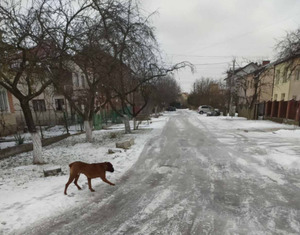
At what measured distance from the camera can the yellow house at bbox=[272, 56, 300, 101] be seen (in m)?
16.0

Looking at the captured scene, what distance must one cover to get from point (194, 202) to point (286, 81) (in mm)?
19510

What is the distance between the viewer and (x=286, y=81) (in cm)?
1805

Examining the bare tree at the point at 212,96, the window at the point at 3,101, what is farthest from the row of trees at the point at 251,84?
the window at the point at 3,101

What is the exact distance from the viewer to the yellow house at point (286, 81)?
52.4ft

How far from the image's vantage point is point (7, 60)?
443cm

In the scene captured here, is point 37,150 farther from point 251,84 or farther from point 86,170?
point 251,84

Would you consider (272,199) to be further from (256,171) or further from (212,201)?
(256,171)

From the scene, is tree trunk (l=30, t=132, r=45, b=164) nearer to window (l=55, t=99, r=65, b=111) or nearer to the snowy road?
the snowy road

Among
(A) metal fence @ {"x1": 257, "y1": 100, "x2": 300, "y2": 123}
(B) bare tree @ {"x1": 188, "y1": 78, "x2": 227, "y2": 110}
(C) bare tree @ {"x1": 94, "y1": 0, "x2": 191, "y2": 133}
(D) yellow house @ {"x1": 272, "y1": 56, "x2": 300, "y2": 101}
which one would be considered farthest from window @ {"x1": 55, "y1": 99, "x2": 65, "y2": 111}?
(B) bare tree @ {"x1": 188, "y1": 78, "x2": 227, "y2": 110}

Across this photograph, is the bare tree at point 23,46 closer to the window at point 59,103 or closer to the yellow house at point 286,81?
the yellow house at point 286,81

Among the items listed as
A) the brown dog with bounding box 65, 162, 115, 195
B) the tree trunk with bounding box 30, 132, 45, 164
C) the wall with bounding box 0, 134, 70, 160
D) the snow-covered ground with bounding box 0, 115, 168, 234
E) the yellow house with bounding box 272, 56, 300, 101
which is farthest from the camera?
the yellow house with bounding box 272, 56, 300, 101

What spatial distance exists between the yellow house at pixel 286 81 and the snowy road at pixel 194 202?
13315 millimetres

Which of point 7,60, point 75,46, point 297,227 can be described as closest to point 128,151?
point 75,46

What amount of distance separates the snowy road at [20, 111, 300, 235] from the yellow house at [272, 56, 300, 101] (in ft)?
43.7
